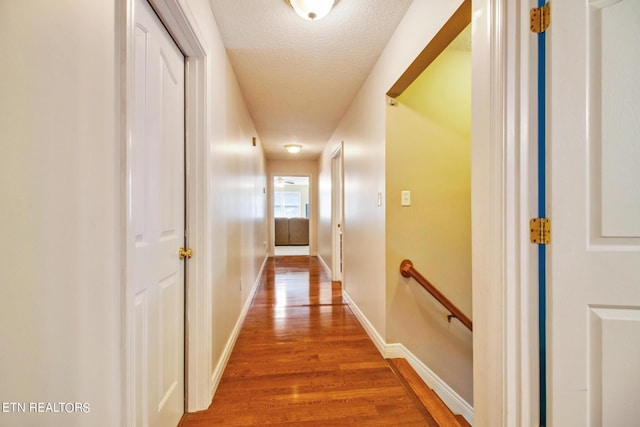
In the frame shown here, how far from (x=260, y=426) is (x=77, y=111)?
5.18ft

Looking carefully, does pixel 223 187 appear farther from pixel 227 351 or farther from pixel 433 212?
pixel 433 212

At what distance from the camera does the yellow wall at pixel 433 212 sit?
201 centimetres

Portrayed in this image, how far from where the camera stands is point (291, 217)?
1038cm

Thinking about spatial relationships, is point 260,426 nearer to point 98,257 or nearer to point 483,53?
point 98,257

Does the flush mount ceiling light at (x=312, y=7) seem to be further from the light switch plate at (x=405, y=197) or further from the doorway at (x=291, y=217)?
the doorway at (x=291, y=217)

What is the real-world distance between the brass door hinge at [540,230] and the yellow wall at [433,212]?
42.6 inches

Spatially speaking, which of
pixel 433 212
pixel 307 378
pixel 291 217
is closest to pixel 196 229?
pixel 307 378

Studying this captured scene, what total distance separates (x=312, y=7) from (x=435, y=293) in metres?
2.03

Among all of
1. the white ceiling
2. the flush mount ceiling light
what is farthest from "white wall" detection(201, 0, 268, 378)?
the flush mount ceiling light

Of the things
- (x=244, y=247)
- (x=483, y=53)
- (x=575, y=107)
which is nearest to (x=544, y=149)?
(x=575, y=107)

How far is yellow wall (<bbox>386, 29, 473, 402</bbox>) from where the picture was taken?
79.1 inches

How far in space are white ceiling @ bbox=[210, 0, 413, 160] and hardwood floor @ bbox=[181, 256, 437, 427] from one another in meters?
2.38

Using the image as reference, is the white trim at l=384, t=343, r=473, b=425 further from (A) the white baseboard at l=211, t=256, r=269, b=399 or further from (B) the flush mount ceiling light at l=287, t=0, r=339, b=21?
(B) the flush mount ceiling light at l=287, t=0, r=339, b=21

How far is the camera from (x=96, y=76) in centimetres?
66
